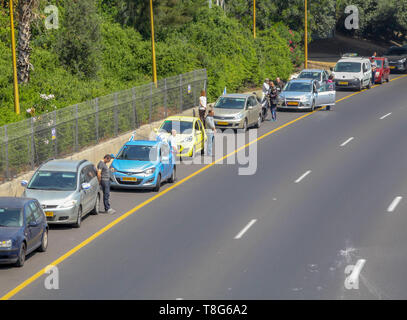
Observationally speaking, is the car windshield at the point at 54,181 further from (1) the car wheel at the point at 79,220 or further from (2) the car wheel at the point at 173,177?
(2) the car wheel at the point at 173,177

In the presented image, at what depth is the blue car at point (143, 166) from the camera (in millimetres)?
25750

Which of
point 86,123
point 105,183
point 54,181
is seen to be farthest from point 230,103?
point 54,181

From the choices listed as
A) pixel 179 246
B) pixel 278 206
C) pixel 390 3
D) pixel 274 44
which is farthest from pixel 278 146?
pixel 390 3

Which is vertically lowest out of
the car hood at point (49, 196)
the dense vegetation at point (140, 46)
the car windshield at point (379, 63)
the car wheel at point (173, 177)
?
the car wheel at point (173, 177)

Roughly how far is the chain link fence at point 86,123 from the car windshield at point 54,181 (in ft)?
7.30

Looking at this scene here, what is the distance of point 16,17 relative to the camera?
40.2m

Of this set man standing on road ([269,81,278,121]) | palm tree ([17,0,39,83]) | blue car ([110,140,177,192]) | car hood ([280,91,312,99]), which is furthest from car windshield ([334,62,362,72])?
blue car ([110,140,177,192])

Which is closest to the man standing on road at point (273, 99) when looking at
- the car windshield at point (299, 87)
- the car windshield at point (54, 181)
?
the car windshield at point (299, 87)

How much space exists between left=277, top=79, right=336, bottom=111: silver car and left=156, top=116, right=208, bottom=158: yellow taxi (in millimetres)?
10578

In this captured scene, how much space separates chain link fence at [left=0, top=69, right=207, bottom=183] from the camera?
25.0 meters

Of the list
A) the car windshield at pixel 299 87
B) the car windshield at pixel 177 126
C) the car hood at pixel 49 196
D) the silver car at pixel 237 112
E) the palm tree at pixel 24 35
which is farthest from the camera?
the car windshield at pixel 299 87

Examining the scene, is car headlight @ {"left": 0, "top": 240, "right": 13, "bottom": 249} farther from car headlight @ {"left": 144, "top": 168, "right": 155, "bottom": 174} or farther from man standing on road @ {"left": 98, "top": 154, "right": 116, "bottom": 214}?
car headlight @ {"left": 144, "top": 168, "right": 155, "bottom": 174}

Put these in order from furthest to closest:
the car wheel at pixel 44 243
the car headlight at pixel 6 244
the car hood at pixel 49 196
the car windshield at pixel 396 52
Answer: the car windshield at pixel 396 52 → the car hood at pixel 49 196 → the car wheel at pixel 44 243 → the car headlight at pixel 6 244

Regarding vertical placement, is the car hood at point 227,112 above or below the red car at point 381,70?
above
